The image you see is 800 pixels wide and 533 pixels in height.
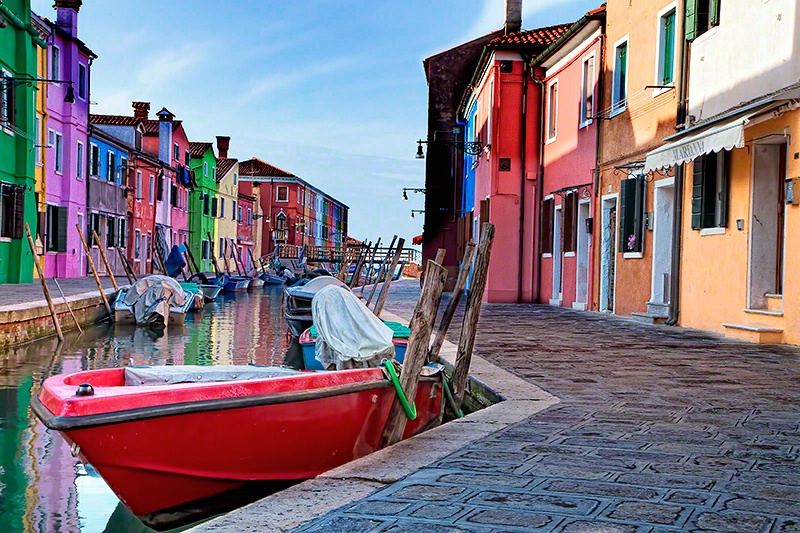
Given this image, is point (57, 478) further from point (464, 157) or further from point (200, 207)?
point (200, 207)

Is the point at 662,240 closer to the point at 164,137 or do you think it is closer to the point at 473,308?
the point at 473,308

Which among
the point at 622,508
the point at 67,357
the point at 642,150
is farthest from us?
the point at 642,150

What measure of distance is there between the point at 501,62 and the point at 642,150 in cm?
809

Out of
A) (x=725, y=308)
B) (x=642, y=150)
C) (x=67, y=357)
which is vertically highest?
(x=642, y=150)

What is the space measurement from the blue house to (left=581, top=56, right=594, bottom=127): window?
20.7 m

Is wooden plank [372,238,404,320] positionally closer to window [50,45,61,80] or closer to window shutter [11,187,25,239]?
window shutter [11,187,25,239]

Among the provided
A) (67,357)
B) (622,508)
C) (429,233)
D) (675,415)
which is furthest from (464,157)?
(622,508)

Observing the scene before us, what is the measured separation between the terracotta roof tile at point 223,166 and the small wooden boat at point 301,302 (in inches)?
1594

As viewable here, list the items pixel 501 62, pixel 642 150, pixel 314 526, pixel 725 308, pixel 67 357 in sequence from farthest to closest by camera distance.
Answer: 1. pixel 501 62
2. pixel 642 150
3. pixel 67 357
4. pixel 725 308
5. pixel 314 526

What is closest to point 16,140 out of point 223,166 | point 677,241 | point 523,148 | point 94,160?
point 94,160

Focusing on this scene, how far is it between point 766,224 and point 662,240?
327cm

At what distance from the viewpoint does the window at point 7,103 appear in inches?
947

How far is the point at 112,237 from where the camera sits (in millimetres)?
38750

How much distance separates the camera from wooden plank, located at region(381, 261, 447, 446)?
6.54 meters
